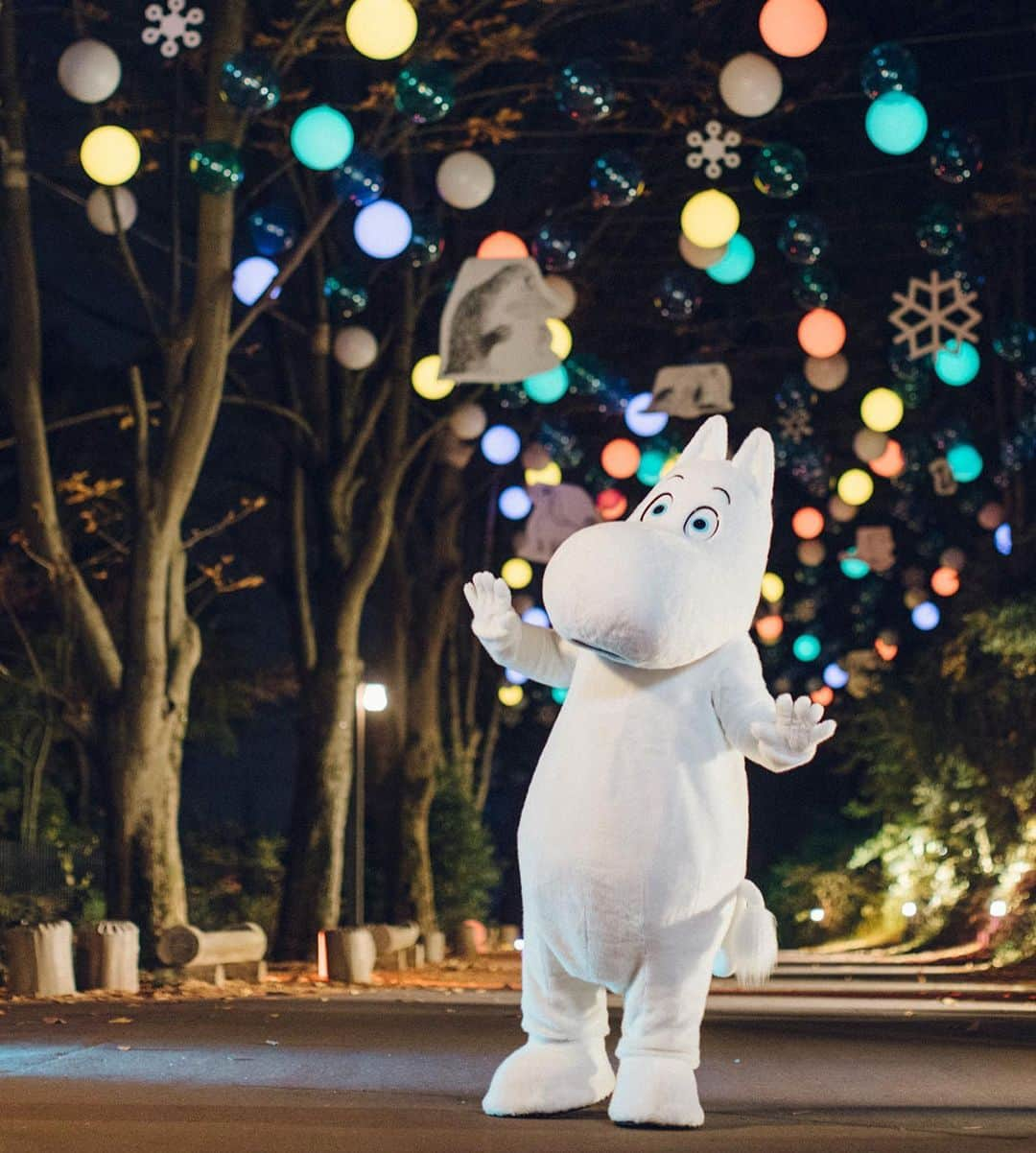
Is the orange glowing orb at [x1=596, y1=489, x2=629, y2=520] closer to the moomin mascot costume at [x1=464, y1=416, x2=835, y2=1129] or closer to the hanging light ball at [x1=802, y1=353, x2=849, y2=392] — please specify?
the hanging light ball at [x1=802, y1=353, x2=849, y2=392]

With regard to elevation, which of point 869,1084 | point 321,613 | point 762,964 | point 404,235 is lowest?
point 869,1084

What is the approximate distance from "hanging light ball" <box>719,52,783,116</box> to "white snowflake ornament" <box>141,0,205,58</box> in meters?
3.56

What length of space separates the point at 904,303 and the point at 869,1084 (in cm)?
1026

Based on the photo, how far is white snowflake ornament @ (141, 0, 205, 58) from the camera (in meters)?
14.0

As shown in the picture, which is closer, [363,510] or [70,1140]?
[70,1140]

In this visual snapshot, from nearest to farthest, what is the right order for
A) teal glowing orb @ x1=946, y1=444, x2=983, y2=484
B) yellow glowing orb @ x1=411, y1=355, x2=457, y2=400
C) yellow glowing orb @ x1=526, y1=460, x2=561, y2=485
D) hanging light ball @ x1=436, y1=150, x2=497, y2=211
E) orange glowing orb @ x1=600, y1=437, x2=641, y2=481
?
hanging light ball @ x1=436, y1=150, x2=497, y2=211 < yellow glowing orb @ x1=411, y1=355, x2=457, y2=400 < teal glowing orb @ x1=946, y1=444, x2=983, y2=484 < orange glowing orb @ x1=600, y1=437, x2=641, y2=481 < yellow glowing orb @ x1=526, y1=460, x2=561, y2=485

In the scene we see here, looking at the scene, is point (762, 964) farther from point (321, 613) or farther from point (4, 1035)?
point (321, 613)

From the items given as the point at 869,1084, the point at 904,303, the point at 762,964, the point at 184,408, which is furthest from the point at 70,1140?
the point at 904,303

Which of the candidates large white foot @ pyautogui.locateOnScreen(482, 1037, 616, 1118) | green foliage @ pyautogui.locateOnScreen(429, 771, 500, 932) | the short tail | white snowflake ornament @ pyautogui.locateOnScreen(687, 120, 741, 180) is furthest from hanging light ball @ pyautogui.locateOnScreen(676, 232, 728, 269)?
green foliage @ pyautogui.locateOnScreen(429, 771, 500, 932)

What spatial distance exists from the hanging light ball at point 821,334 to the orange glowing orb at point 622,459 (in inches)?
185

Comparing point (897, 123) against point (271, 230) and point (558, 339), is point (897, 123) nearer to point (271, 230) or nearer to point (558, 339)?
point (558, 339)

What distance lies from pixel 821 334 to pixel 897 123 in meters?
3.67

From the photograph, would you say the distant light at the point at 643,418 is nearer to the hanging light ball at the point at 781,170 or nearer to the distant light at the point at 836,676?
the hanging light ball at the point at 781,170

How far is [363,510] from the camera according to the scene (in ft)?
71.2
